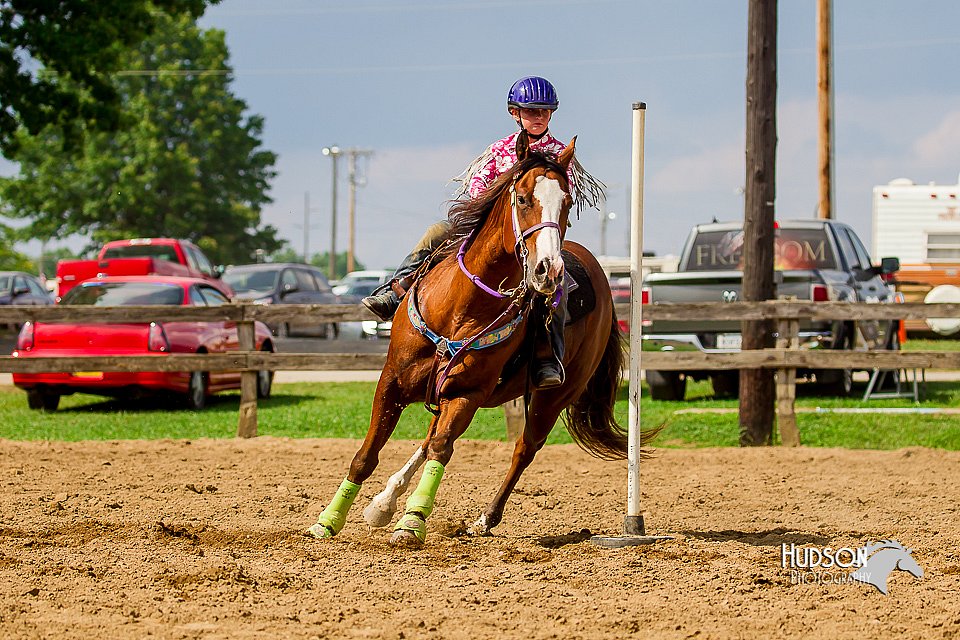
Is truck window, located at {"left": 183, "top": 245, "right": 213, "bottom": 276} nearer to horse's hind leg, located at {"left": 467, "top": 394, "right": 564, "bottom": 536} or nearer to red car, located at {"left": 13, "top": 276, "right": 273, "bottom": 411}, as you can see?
red car, located at {"left": 13, "top": 276, "right": 273, "bottom": 411}

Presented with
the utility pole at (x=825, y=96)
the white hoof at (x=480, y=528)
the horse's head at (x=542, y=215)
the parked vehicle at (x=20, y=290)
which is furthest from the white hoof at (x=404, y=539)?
the parked vehicle at (x=20, y=290)

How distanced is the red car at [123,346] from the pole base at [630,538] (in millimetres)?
7445

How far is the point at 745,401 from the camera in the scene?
461 inches

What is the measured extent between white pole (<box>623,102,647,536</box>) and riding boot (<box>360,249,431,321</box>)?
4.17 ft

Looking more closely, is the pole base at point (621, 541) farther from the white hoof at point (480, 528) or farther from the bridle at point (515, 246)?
the bridle at point (515, 246)

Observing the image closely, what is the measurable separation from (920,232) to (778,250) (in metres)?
14.0

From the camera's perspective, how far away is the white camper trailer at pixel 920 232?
2733 cm

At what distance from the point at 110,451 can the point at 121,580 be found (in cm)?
548

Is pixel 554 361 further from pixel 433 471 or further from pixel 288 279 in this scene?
pixel 288 279

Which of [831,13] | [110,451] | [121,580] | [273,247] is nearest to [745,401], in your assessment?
[110,451]

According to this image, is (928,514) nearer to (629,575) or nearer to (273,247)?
(629,575)

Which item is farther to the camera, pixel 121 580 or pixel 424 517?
pixel 424 517

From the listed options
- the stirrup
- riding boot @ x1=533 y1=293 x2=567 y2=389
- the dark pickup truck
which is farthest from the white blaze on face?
the dark pickup truck

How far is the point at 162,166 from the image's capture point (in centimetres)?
5531
